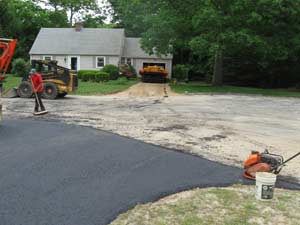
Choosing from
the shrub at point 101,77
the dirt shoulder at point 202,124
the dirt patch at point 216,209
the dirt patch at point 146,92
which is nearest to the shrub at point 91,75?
the shrub at point 101,77

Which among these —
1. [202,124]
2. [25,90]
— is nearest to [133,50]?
[25,90]

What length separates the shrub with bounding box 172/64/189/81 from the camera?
133 ft

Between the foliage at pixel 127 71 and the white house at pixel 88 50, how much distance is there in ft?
4.68

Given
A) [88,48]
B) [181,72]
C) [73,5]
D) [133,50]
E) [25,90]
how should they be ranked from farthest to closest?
1. [73,5]
2. [133,50]
3. [88,48]
4. [181,72]
5. [25,90]

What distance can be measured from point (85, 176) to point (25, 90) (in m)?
14.4

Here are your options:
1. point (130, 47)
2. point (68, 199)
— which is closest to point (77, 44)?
point (130, 47)

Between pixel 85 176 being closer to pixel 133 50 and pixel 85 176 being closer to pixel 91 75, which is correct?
pixel 91 75

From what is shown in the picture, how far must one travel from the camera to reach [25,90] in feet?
65.6

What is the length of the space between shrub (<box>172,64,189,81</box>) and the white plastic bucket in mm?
34590

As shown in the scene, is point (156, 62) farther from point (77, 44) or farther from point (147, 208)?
point (147, 208)

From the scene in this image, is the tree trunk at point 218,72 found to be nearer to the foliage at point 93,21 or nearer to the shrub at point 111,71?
the shrub at point 111,71

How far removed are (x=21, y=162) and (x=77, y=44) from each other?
36.2 m

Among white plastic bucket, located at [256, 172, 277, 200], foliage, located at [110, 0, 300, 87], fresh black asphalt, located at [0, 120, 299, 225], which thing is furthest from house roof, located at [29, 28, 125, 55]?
white plastic bucket, located at [256, 172, 277, 200]

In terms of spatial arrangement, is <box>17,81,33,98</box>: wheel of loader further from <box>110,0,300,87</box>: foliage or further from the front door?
the front door
